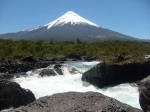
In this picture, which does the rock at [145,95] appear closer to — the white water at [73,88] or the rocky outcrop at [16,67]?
the white water at [73,88]

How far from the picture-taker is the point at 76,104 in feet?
19.9

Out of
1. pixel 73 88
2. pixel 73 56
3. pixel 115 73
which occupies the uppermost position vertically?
pixel 115 73

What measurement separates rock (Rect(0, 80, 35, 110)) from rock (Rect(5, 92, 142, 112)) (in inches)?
149

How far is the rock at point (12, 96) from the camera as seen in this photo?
10180 millimetres

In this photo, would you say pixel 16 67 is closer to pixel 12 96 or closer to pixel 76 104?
pixel 12 96

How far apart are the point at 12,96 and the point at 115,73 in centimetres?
878

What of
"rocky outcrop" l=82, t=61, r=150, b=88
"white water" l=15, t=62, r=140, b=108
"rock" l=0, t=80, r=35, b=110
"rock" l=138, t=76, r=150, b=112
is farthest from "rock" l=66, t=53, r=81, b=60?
"rock" l=138, t=76, r=150, b=112

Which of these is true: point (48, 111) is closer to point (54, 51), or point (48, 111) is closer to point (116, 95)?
point (116, 95)

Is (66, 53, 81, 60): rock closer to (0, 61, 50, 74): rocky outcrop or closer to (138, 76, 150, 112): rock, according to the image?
(0, 61, 50, 74): rocky outcrop

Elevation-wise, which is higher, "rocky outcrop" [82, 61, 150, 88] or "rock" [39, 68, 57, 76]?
"rocky outcrop" [82, 61, 150, 88]

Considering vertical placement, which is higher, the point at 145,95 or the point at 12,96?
the point at 145,95

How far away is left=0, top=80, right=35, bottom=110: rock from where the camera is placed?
1018cm

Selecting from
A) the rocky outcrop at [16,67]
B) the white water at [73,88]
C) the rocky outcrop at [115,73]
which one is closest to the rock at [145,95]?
the white water at [73,88]

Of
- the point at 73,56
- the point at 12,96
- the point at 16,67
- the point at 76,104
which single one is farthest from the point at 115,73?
the point at 73,56
